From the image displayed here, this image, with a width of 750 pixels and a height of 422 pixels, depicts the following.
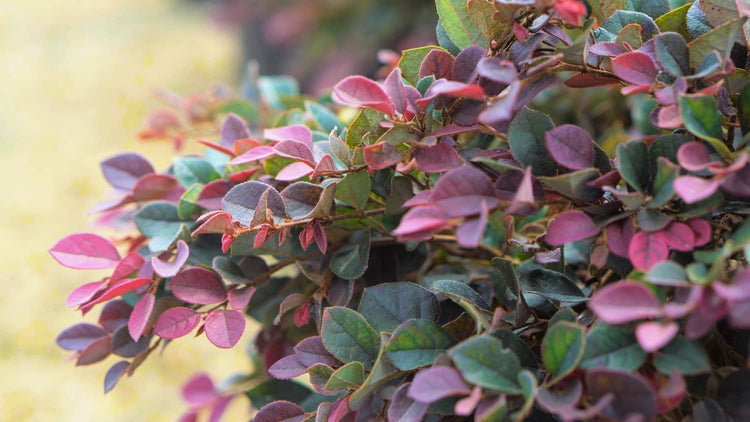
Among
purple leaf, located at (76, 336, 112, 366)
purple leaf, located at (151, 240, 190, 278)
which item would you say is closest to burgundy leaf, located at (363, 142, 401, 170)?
purple leaf, located at (151, 240, 190, 278)

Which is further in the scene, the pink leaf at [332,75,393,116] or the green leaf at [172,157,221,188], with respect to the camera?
the green leaf at [172,157,221,188]

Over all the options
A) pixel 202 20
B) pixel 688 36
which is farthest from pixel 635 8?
pixel 202 20

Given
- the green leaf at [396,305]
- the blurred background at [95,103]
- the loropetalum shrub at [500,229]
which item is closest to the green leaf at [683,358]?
the loropetalum shrub at [500,229]

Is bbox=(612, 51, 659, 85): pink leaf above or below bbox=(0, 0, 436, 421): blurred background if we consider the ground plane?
above

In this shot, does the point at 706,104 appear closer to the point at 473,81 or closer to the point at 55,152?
the point at 473,81

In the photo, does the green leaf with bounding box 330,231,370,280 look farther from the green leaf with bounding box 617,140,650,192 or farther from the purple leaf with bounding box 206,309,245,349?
the green leaf with bounding box 617,140,650,192

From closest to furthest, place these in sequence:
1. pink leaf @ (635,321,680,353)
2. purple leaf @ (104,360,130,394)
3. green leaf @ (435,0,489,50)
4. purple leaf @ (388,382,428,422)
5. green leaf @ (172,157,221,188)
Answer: pink leaf @ (635,321,680,353) < purple leaf @ (388,382,428,422) < green leaf @ (435,0,489,50) < purple leaf @ (104,360,130,394) < green leaf @ (172,157,221,188)

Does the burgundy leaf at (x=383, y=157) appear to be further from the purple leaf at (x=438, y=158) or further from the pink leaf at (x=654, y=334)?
the pink leaf at (x=654, y=334)
